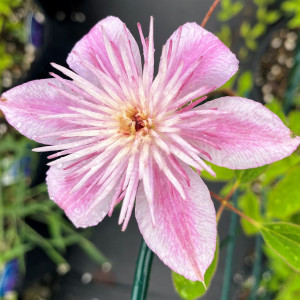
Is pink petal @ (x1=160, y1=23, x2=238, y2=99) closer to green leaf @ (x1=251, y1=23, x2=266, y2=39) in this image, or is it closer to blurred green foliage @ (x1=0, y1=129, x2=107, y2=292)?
blurred green foliage @ (x1=0, y1=129, x2=107, y2=292)

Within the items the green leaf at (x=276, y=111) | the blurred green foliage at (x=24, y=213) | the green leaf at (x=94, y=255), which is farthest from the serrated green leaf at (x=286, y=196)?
the green leaf at (x=94, y=255)

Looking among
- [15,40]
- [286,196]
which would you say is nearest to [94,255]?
[15,40]

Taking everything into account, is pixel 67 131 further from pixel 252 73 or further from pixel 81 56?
pixel 252 73

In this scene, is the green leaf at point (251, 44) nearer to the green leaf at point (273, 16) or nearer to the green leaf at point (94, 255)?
the green leaf at point (273, 16)

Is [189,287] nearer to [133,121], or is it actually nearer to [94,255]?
[133,121]

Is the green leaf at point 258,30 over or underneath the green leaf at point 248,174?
underneath

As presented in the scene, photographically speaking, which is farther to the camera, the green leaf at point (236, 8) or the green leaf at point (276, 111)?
the green leaf at point (236, 8)

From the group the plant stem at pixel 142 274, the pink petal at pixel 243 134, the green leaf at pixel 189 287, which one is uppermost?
the pink petal at pixel 243 134
